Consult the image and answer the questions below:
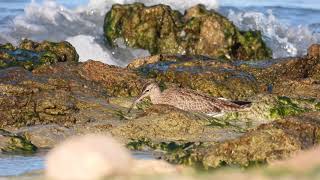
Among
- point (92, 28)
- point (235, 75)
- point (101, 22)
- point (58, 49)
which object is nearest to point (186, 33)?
point (92, 28)

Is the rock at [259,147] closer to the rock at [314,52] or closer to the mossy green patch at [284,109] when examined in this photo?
the mossy green patch at [284,109]

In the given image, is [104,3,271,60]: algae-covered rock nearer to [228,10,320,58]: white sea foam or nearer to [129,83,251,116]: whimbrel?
[228,10,320,58]: white sea foam

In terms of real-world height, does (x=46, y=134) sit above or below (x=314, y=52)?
below

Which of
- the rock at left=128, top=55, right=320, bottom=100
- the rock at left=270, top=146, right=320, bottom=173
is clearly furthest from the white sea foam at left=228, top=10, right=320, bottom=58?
the rock at left=270, top=146, right=320, bottom=173

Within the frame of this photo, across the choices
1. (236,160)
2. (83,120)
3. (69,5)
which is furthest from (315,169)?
(69,5)

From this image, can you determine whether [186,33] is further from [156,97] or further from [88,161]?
[88,161]

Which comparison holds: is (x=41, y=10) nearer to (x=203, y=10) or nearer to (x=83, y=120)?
(x=203, y=10)
